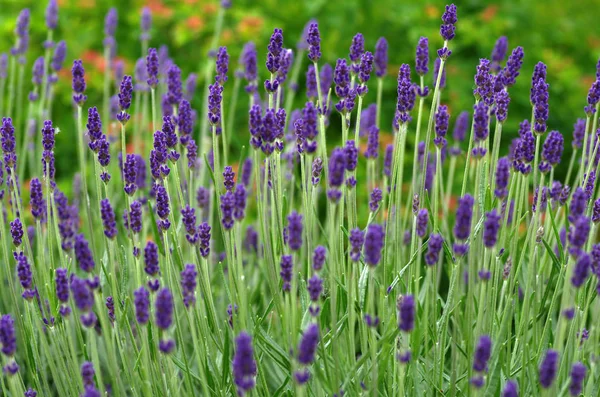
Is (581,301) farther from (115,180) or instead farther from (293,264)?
(115,180)

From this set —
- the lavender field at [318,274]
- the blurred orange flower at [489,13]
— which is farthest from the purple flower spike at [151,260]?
the blurred orange flower at [489,13]

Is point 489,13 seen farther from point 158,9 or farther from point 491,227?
point 491,227

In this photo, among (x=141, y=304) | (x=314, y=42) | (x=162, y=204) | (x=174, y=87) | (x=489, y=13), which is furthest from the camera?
(x=489, y=13)

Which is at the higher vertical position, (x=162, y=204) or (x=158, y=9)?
(x=158, y=9)

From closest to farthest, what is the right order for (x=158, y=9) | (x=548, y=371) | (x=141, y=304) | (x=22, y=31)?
(x=548, y=371) → (x=141, y=304) → (x=22, y=31) → (x=158, y=9)

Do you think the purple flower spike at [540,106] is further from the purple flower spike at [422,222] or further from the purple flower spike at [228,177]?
the purple flower spike at [228,177]

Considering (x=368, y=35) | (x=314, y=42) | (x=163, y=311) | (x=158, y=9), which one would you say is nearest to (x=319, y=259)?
(x=163, y=311)

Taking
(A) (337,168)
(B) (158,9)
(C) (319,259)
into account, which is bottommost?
(C) (319,259)

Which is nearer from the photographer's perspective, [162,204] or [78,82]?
[162,204]

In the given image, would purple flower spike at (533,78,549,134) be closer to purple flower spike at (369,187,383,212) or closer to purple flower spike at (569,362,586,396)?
purple flower spike at (369,187,383,212)

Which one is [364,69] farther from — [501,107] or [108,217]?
[108,217]
